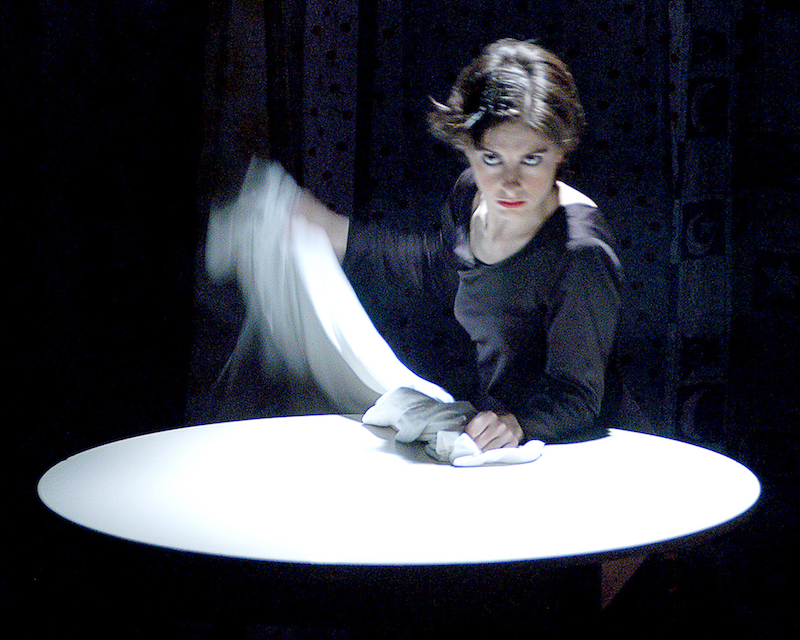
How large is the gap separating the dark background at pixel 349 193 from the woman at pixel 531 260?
23cm

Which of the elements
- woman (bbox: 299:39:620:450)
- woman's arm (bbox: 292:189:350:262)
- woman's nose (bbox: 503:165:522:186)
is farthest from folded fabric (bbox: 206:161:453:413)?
woman's nose (bbox: 503:165:522:186)

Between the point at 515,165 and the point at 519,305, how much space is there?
0.55 ft

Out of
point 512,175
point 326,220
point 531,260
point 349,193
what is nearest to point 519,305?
point 531,260

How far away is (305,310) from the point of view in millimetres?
971

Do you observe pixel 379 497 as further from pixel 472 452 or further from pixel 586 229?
pixel 586 229

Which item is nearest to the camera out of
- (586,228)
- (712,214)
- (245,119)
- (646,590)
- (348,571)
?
(348,571)

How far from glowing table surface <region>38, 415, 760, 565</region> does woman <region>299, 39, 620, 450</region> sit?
0.19ft

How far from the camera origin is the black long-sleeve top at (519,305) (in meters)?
0.87

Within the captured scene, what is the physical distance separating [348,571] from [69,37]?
0.88 metres

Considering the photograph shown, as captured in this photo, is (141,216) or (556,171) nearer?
(556,171)

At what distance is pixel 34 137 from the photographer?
1.07 m

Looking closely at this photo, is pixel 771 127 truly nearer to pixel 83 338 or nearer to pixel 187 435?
pixel 187 435

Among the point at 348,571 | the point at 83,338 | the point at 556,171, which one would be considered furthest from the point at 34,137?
the point at 348,571

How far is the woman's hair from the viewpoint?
837 mm
